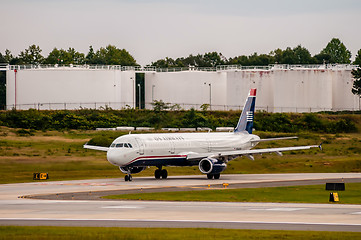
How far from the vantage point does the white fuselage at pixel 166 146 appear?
61.1 metres

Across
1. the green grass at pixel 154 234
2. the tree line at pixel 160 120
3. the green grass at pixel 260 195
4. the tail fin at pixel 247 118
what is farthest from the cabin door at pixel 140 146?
the tree line at pixel 160 120

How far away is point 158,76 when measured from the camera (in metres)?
164

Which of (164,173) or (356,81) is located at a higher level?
(356,81)

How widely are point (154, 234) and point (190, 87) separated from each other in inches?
5134

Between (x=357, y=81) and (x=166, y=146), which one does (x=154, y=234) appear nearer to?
(x=166, y=146)

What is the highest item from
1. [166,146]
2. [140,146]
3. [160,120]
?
[160,120]

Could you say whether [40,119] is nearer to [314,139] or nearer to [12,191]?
[314,139]

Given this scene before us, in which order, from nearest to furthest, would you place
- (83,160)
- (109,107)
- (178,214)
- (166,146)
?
(178,214) < (166,146) < (83,160) < (109,107)

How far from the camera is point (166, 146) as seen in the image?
2525 inches

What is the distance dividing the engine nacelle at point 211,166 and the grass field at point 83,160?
8.35 metres

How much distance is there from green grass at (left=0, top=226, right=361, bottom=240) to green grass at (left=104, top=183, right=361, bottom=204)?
14520mm

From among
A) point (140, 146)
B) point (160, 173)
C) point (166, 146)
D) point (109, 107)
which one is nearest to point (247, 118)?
point (160, 173)

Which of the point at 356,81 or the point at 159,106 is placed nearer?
the point at 159,106

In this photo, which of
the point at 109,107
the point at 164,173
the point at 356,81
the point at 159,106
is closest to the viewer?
the point at 164,173
